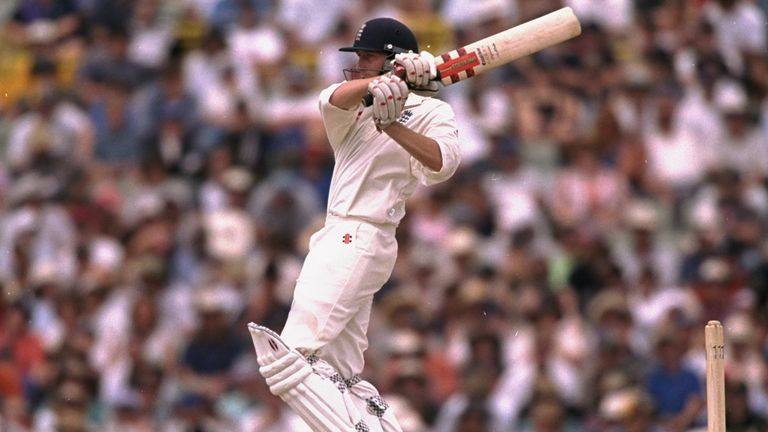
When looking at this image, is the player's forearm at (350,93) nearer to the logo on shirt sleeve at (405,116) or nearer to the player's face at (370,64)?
the player's face at (370,64)

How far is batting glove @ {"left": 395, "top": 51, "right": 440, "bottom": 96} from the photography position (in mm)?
7301

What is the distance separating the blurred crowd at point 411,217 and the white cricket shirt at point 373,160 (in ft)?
12.0

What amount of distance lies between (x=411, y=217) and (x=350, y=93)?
5.86 meters

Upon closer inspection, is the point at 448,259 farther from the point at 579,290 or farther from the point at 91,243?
the point at 91,243

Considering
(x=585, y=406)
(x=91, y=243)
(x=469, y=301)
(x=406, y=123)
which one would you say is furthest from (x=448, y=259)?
(x=406, y=123)

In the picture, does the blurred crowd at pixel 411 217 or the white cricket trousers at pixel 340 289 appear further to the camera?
the blurred crowd at pixel 411 217

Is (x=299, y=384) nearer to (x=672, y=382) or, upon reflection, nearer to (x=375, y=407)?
(x=375, y=407)

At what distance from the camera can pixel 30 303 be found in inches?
520

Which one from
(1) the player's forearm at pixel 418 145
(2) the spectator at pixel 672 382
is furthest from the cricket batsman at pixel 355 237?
(2) the spectator at pixel 672 382

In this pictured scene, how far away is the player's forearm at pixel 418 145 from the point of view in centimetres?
739

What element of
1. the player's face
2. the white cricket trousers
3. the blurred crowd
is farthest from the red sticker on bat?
the blurred crowd

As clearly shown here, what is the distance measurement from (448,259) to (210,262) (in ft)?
5.70

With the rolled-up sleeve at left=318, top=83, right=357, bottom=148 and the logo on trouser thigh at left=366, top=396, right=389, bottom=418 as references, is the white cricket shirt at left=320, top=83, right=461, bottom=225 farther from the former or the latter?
the logo on trouser thigh at left=366, top=396, right=389, bottom=418

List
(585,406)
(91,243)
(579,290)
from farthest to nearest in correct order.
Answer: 1. (91,243)
2. (579,290)
3. (585,406)
